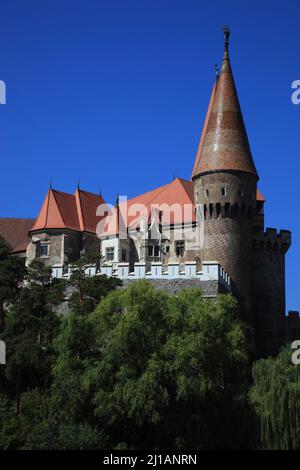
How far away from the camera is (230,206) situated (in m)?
38.8

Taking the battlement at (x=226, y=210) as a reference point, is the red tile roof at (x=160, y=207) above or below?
above

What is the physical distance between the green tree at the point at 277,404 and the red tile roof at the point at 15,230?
24.2m

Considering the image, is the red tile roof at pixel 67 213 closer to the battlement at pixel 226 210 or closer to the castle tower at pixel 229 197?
the castle tower at pixel 229 197

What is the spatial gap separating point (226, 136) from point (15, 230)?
1983 cm

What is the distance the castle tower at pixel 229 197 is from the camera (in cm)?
3856

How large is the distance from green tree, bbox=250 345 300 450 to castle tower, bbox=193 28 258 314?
679cm

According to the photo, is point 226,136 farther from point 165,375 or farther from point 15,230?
point 15,230

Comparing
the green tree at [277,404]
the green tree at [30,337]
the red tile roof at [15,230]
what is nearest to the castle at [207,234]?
the green tree at [30,337]

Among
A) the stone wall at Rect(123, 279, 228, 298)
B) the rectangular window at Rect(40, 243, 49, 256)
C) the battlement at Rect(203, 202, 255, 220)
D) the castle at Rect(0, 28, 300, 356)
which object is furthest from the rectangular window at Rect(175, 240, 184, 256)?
the rectangular window at Rect(40, 243, 49, 256)

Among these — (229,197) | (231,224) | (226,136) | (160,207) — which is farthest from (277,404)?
(160,207)
